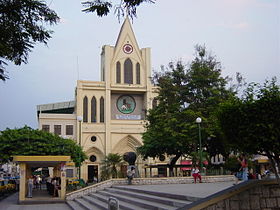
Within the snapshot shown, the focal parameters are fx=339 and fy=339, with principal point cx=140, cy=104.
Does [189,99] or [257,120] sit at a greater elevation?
[189,99]

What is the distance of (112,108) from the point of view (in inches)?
1829

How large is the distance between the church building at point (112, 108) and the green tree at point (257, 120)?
1374 inches

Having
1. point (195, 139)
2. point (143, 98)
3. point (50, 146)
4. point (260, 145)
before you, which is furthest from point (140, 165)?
point (260, 145)

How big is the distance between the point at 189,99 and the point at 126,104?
23.2 metres

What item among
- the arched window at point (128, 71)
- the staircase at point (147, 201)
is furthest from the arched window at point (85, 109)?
the staircase at point (147, 201)

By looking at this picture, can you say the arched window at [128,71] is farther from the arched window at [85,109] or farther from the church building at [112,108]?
the arched window at [85,109]

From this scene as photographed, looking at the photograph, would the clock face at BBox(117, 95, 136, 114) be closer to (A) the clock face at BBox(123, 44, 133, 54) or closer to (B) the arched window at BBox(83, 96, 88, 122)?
(B) the arched window at BBox(83, 96, 88, 122)

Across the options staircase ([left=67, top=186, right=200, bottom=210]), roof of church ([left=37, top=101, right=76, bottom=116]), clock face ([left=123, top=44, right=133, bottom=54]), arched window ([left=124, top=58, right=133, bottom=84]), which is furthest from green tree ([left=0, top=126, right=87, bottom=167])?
roof of church ([left=37, top=101, right=76, bottom=116])

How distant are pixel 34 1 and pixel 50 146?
80.4 feet

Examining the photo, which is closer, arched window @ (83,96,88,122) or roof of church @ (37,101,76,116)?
arched window @ (83,96,88,122)

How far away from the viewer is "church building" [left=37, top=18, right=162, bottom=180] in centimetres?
4394

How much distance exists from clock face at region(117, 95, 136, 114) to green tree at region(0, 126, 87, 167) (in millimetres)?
16362

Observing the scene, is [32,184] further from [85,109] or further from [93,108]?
[93,108]

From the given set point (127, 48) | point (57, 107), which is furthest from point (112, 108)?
point (57, 107)
